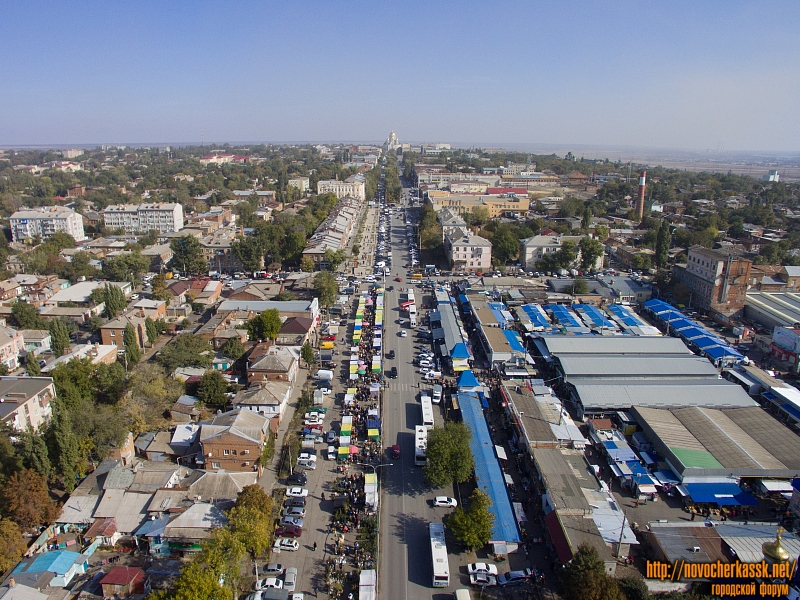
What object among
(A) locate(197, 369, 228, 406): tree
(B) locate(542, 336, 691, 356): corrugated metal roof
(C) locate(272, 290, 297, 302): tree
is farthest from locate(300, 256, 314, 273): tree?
(B) locate(542, 336, 691, 356): corrugated metal roof

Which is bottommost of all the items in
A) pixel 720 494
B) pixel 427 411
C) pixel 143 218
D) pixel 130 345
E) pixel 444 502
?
pixel 444 502

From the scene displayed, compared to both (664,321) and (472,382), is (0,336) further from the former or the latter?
(664,321)

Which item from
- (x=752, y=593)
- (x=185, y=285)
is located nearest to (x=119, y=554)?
(x=752, y=593)

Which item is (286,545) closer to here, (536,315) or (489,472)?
(489,472)

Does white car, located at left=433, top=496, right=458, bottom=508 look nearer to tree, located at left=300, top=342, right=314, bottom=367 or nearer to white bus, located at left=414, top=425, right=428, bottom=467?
white bus, located at left=414, top=425, right=428, bottom=467

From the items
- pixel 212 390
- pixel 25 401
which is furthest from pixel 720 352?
pixel 25 401

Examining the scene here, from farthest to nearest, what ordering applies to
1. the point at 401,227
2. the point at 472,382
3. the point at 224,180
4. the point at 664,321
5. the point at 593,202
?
the point at 224,180 < the point at 593,202 < the point at 401,227 < the point at 664,321 < the point at 472,382

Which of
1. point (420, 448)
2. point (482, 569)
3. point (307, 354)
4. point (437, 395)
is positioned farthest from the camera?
point (307, 354)
